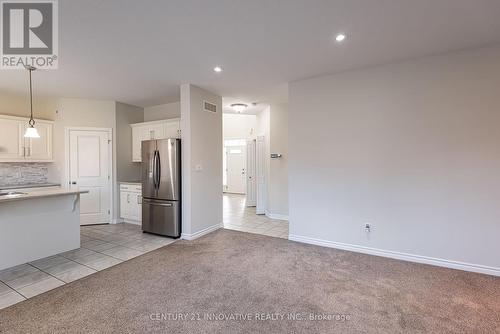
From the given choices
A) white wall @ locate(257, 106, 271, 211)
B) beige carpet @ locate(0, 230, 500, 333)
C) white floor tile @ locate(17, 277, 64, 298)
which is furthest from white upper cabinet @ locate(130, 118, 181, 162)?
white floor tile @ locate(17, 277, 64, 298)

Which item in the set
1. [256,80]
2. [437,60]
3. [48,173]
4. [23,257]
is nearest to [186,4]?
[256,80]

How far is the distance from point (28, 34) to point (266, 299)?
3701 mm

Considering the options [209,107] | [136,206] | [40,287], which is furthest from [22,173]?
[209,107]

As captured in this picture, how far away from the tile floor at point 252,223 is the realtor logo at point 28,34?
158 inches

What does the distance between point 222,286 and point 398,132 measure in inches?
120

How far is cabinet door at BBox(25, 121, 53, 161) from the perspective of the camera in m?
4.73

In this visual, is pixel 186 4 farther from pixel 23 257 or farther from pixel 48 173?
pixel 48 173

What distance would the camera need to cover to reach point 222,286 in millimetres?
2645

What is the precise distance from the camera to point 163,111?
19.0 feet

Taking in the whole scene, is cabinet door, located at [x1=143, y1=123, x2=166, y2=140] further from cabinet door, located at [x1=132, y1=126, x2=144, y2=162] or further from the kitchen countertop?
the kitchen countertop

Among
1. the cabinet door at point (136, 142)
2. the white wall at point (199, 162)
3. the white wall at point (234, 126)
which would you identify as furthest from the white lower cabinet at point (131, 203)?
the white wall at point (234, 126)

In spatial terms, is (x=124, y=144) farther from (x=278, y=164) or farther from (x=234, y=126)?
(x=234, y=126)

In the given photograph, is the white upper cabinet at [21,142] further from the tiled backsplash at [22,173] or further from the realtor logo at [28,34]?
the realtor logo at [28,34]

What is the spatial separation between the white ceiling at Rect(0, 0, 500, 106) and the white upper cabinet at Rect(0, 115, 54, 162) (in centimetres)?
88
